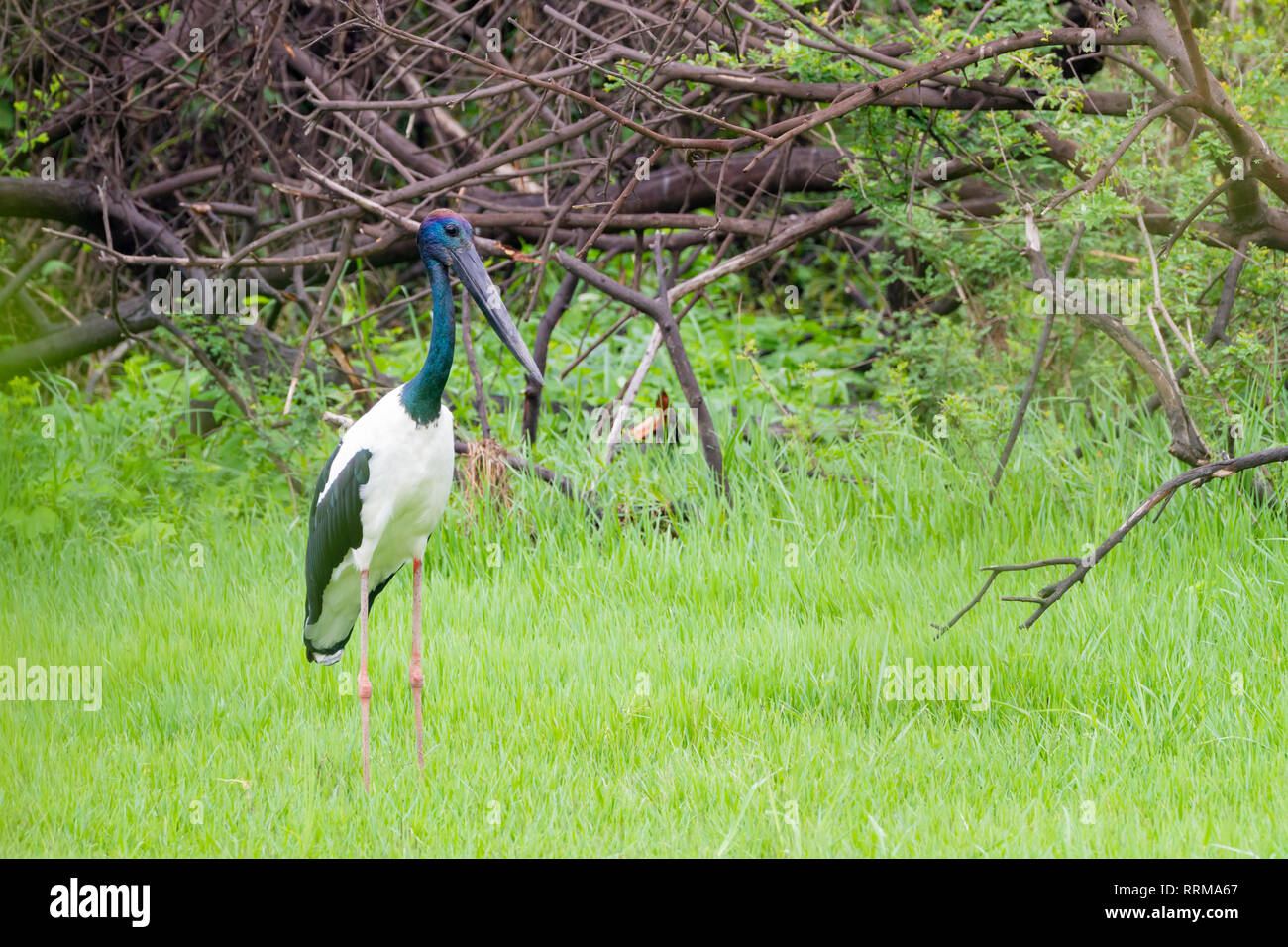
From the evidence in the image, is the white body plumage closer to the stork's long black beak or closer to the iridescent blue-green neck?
the iridescent blue-green neck

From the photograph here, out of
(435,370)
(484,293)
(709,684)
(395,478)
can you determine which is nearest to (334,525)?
(395,478)

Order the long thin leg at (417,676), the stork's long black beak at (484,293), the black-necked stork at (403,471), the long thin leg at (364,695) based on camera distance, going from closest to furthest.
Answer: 1. the long thin leg at (364,695)
2. the long thin leg at (417,676)
3. the black-necked stork at (403,471)
4. the stork's long black beak at (484,293)

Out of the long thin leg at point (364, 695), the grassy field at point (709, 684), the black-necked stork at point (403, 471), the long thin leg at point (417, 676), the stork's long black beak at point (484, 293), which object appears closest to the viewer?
the grassy field at point (709, 684)

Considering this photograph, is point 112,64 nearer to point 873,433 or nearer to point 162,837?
point 873,433

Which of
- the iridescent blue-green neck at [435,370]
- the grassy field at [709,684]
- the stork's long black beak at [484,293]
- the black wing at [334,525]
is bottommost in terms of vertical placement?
the grassy field at [709,684]

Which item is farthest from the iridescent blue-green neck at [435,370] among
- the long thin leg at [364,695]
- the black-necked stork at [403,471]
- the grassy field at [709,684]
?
the grassy field at [709,684]

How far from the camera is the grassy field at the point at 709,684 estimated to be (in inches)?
145

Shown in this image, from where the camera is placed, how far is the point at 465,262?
176 inches

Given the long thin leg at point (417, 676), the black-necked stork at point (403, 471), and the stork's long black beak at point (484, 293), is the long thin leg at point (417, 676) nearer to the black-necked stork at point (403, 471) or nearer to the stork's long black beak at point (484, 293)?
the black-necked stork at point (403, 471)


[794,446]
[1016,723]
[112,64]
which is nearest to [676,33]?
[794,446]

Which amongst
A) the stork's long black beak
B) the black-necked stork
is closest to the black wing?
the black-necked stork

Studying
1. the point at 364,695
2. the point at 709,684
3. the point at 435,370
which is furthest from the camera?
the point at 709,684

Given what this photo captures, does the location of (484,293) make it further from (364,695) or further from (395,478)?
(364,695)

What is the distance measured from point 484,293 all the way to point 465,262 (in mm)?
141
